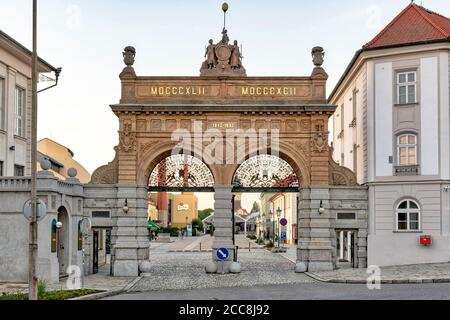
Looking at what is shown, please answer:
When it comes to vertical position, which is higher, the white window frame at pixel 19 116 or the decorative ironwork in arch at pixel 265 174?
the white window frame at pixel 19 116

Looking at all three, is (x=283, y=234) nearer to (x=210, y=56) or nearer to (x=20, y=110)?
(x=210, y=56)

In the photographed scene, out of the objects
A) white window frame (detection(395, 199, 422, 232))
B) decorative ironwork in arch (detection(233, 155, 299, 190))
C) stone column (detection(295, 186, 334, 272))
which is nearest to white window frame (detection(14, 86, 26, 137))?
decorative ironwork in arch (detection(233, 155, 299, 190))

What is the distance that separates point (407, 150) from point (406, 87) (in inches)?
112

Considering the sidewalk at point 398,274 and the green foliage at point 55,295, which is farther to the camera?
the sidewalk at point 398,274

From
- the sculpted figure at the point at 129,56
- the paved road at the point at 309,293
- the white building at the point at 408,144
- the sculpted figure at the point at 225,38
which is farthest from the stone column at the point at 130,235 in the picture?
the white building at the point at 408,144

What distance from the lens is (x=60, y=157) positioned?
64375mm

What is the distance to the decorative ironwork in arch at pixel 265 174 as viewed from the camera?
32.5 m

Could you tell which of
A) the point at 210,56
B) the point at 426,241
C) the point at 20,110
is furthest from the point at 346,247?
the point at 20,110

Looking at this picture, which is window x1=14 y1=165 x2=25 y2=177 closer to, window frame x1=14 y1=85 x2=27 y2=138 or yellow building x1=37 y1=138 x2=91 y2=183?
window frame x1=14 y1=85 x2=27 y2=138

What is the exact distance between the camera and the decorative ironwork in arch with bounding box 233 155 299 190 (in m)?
32.5

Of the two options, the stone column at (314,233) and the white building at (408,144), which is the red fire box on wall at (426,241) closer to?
the white building at (408,144)

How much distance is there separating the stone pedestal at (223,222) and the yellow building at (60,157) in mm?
29891
